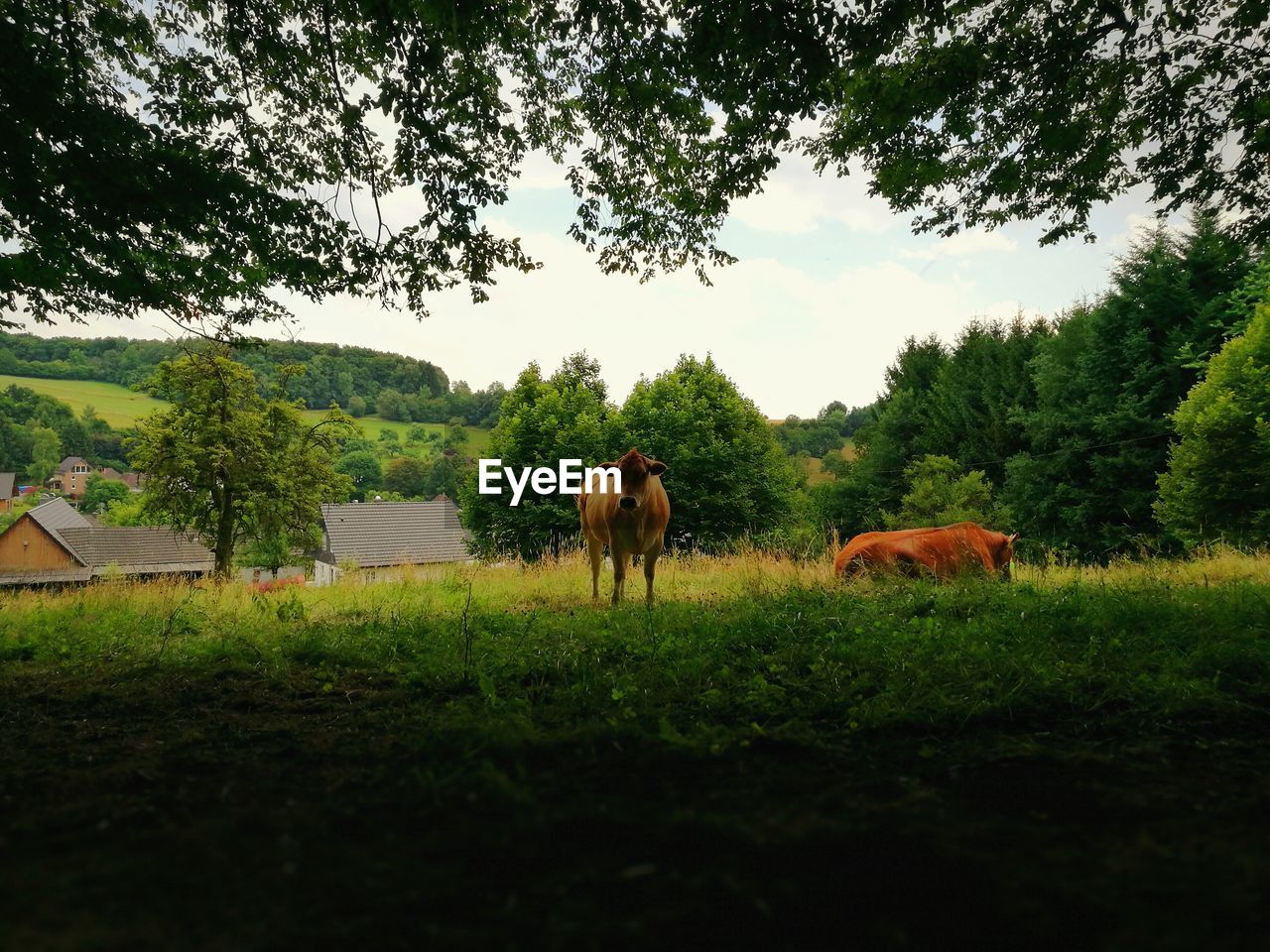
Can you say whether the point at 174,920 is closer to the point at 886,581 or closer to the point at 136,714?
the point at 136,714

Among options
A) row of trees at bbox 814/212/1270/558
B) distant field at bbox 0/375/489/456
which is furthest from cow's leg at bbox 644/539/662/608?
distant field at bbox 0/375/489/456

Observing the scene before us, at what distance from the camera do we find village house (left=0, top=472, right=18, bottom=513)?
42.9m

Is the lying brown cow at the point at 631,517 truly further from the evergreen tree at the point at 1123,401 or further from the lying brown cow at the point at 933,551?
the evergreen tree at the point at 1123,401

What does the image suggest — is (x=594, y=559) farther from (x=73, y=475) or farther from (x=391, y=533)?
(x=73, y=475)

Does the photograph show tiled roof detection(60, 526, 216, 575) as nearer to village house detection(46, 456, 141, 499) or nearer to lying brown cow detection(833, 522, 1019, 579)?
village house detection(46, 456, 141, 499)

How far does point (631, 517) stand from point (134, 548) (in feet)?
126

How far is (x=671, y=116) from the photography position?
5379mm

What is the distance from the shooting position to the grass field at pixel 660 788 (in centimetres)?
124

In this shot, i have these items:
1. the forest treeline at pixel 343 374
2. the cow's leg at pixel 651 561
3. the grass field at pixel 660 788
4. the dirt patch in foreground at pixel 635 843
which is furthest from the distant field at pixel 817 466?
the dirt patch in foreground at pixel 635 843

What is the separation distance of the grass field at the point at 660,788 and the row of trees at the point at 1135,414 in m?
16.8

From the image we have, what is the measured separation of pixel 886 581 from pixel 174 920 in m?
7.34

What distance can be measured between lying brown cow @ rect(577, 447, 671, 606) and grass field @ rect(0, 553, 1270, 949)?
339 cm

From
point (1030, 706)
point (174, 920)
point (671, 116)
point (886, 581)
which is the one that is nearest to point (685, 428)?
point (886, 581)

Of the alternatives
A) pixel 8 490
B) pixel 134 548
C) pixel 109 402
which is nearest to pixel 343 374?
pixel 134 548
